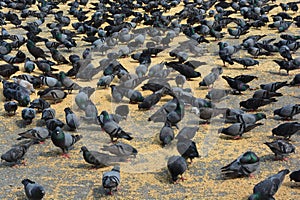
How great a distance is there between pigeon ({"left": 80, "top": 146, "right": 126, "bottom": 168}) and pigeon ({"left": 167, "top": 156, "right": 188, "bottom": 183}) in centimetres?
123

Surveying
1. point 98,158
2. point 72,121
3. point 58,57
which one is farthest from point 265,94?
point 58,57

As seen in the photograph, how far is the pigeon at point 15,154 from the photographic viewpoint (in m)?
9.14

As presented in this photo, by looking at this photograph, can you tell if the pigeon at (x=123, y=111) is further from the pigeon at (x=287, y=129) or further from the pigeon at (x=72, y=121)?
the pigeon at (x=287, y=129)

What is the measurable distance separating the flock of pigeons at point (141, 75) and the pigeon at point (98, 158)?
2cm

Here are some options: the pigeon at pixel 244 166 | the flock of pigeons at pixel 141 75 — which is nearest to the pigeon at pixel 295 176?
the flock of pigeons at pixel 141 75

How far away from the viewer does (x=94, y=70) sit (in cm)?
1459

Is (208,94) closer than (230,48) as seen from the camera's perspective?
Yes

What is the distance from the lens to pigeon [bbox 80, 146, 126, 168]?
9.14 metres

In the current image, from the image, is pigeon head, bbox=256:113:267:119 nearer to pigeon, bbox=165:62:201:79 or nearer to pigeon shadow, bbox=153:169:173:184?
pigeon shadow, bbox=153:169:173:184

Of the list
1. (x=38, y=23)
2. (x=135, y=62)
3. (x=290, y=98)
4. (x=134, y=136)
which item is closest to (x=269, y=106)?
(x=290, y=98)

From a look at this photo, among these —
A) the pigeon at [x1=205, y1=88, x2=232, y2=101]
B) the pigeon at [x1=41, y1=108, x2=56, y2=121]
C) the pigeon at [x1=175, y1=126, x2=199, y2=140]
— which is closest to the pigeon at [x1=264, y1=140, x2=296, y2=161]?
the pigeon at [x1=175, y1=126, x2=199, y2=140]

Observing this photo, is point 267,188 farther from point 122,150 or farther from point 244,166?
point 122,150

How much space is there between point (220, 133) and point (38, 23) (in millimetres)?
12533

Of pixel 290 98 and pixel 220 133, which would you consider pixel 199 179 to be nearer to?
pixel 220 133
